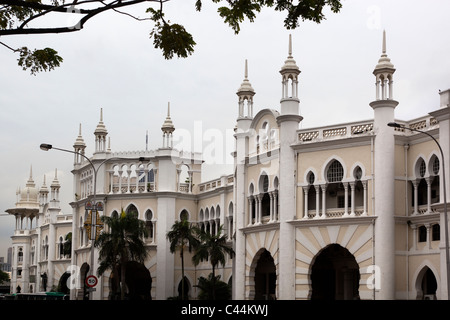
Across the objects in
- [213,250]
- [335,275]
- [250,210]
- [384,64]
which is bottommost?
[335,275]

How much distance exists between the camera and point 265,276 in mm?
49531

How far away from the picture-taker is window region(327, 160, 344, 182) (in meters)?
40.1

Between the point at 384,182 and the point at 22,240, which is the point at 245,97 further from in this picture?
the point at 22,240

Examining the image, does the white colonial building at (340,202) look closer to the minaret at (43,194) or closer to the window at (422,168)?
the window at (422,168)

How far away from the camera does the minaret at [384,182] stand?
3741 cm

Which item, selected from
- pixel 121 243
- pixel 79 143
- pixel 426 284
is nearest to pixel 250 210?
pixel 121 243

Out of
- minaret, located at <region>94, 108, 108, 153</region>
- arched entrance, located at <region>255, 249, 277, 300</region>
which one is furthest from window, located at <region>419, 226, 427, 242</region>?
minaret, located at <region>94, 108, 108, 153</region>

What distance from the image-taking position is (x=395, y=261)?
37781 mm

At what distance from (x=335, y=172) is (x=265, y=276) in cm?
1193

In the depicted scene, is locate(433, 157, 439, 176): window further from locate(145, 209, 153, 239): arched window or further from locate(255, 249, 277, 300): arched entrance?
locate(145, 209, 153, 239): arched window

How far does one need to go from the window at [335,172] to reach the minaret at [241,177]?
298 inches
